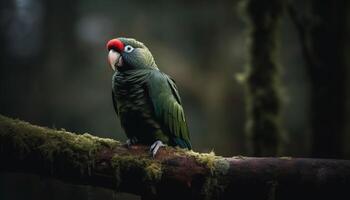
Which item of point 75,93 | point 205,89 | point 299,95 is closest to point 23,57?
point 75,93

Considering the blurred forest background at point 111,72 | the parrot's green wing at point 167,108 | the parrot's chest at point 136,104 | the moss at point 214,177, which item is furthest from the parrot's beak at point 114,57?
the blurred forest background at point 111,72

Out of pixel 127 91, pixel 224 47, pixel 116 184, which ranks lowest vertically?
pixel 116 184

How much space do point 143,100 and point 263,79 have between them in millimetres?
2662

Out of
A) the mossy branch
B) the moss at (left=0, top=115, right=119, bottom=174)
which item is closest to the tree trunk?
the mossy branch

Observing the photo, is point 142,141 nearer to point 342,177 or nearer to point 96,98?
point 342,177

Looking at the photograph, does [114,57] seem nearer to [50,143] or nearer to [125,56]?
[125,56]

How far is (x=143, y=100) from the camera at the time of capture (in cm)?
432

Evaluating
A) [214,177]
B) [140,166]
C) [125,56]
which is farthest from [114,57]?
[214,177]

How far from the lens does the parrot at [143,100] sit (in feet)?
14.1

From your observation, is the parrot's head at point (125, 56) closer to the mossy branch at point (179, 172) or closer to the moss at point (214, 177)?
the mossy branch at point (179, 172)

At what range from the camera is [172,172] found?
3.54 meters

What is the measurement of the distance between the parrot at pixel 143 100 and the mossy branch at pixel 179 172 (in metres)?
0.72

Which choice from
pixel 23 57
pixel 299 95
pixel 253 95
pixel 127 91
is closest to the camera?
pixel 127 91

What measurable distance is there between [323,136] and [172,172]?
150 inches
